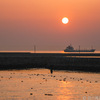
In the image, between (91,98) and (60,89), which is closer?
(91,98)

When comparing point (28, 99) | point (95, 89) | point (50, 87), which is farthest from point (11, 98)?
point (95, 89)

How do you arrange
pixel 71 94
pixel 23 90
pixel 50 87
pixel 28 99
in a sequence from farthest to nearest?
pixel 50 87 < pixel 23 90 < pixel 71 94 < pixel 28 99

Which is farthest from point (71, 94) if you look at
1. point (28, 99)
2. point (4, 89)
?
point (4, 89)

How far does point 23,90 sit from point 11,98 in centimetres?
447

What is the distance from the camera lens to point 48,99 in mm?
26281

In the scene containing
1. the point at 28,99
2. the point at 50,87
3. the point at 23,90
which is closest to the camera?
the point at 28,99

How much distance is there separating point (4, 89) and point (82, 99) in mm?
Answer: 8918

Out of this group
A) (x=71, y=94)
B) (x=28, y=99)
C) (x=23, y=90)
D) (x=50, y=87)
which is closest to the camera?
(x=28, y=99)

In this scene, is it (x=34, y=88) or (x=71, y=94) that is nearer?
(x=71, y=94)

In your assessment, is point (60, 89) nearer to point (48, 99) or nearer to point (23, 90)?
point (23, 90)

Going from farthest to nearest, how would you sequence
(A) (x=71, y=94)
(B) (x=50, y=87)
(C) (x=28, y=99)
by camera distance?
1. (B) (x=50, y=87)
2. (A) (x=71, y=94)
3. (C) (x=28, y=99)

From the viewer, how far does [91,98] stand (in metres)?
26.7

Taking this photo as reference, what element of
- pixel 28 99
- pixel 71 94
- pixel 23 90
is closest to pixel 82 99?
pixel 71 94

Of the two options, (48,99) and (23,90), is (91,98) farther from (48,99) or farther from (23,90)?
(23,90)
